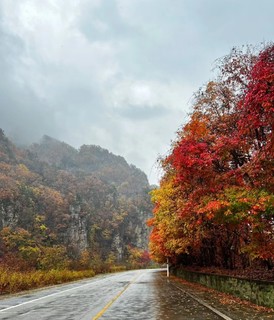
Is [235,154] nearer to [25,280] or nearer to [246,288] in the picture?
[246,288]

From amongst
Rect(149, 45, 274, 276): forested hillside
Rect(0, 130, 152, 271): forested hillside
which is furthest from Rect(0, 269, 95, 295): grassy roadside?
Rect(0, 130, 152, 271): forested hillside

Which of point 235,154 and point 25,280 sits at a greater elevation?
point 235,154

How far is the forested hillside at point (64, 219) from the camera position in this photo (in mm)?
80812

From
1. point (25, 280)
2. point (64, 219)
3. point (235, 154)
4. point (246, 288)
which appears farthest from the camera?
point (64, 219)

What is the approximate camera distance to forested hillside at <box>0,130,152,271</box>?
265 feet

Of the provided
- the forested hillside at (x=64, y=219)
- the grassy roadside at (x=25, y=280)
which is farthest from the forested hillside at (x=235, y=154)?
the forested hillside at (x=64, y=219)

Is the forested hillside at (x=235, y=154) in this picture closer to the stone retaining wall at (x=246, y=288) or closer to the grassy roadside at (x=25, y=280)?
the stone retaining wall at (x=246, y=288)

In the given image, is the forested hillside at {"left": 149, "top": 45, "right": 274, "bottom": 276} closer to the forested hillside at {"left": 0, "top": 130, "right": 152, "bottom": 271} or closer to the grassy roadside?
the grassy roadside

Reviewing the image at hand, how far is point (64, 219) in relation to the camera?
4806 inches

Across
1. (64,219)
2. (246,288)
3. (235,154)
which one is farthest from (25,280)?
(64,219)

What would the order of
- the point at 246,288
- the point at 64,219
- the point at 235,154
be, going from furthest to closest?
the point at 64,219
the point at 235,154
the point at 246,288

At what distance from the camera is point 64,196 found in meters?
140

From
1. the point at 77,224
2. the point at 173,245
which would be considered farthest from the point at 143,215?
the point at 173,245

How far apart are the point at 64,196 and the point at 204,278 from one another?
11873 cm
